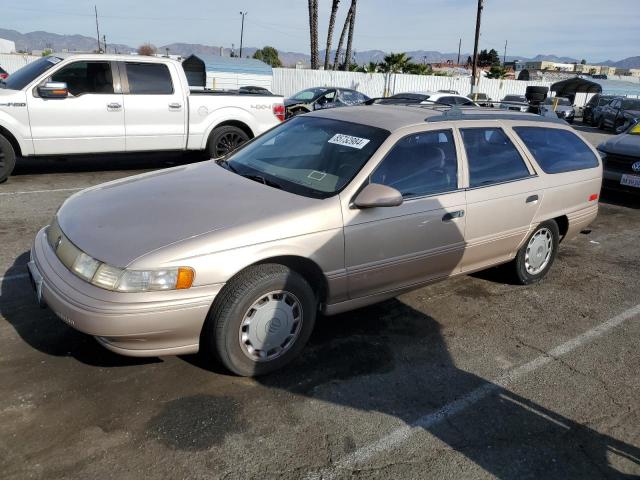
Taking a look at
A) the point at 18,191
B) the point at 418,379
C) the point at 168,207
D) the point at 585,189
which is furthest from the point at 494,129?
the point at 18,191

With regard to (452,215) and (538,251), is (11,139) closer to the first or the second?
(452,215)

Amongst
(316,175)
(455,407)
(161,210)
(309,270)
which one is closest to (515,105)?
(316,175)

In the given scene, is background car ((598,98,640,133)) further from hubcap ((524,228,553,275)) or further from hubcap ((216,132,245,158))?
hubcap ((524,228,553,275))

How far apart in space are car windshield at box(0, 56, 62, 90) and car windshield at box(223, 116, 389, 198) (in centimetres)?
494

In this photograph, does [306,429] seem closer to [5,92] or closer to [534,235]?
[534,235]

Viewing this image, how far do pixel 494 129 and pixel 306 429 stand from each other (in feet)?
9.91

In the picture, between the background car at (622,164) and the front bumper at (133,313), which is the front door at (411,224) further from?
the background car at (622,164)

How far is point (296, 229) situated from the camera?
326 cm

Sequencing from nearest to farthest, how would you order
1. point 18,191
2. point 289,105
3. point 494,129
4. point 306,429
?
point 306,429
point 494,129
point 18,191
point 289,105

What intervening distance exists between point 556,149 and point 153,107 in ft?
19.8

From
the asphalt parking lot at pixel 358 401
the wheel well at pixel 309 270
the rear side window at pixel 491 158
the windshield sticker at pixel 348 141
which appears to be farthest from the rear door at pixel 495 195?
the wheel well at pixel 309 270

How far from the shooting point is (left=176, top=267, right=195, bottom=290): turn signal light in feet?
9.45

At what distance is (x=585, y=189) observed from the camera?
5301mm

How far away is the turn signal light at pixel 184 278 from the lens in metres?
2.88
